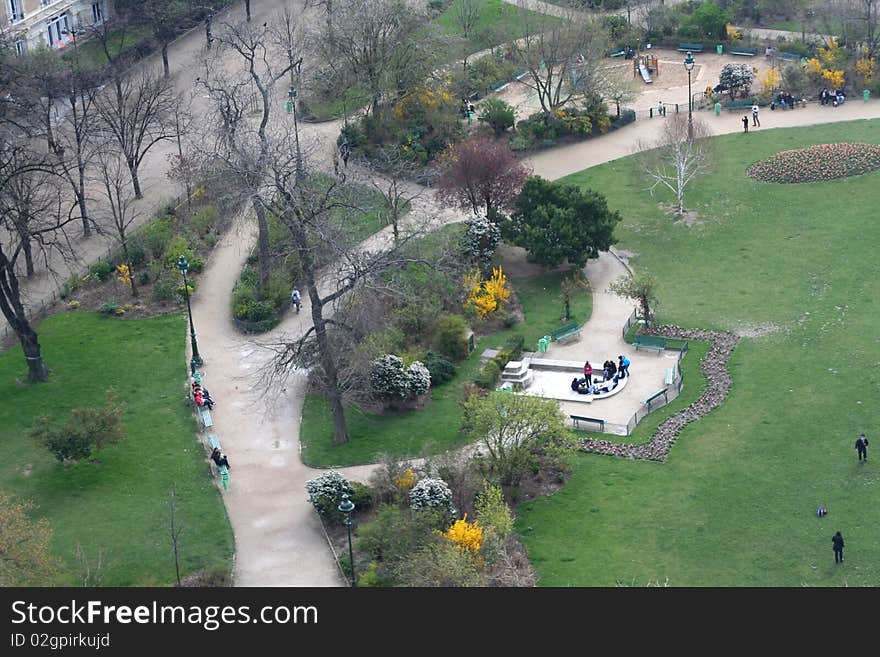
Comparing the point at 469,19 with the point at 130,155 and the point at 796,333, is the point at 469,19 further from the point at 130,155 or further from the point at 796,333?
the point at 796,333

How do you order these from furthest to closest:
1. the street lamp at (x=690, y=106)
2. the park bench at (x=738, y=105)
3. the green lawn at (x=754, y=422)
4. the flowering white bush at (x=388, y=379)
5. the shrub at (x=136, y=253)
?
the park bench at (x=738, y=105) < the street lamp at (x=690, y=106) < the shrub at (x=136, y=253) < the flowering white bush at (x=388, y=379) < the green lawn at (x=754, y=422)

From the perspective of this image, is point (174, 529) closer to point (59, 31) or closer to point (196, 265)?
point (196, 265)

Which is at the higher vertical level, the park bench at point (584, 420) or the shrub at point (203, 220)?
the shrub at point (203, 220)

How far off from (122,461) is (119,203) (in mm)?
16418

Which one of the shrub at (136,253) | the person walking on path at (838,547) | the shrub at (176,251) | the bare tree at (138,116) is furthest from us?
the bare tree at (138,116)

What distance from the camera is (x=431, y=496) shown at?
52.1 metres

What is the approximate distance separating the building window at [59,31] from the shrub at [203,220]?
75.6 feet

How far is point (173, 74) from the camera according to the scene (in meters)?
91.7

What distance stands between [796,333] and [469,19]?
39.7m

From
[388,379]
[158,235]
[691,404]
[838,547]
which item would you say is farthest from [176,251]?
[838,547]

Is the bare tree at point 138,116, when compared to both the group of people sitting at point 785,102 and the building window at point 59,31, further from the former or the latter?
the group of people sitting at point 785,102

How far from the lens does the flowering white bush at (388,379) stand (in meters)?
60.6

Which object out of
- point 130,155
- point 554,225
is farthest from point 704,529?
Result: point 130,155

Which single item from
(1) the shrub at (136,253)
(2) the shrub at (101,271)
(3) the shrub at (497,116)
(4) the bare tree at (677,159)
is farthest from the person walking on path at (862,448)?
(3) the shrub at (497,116)
